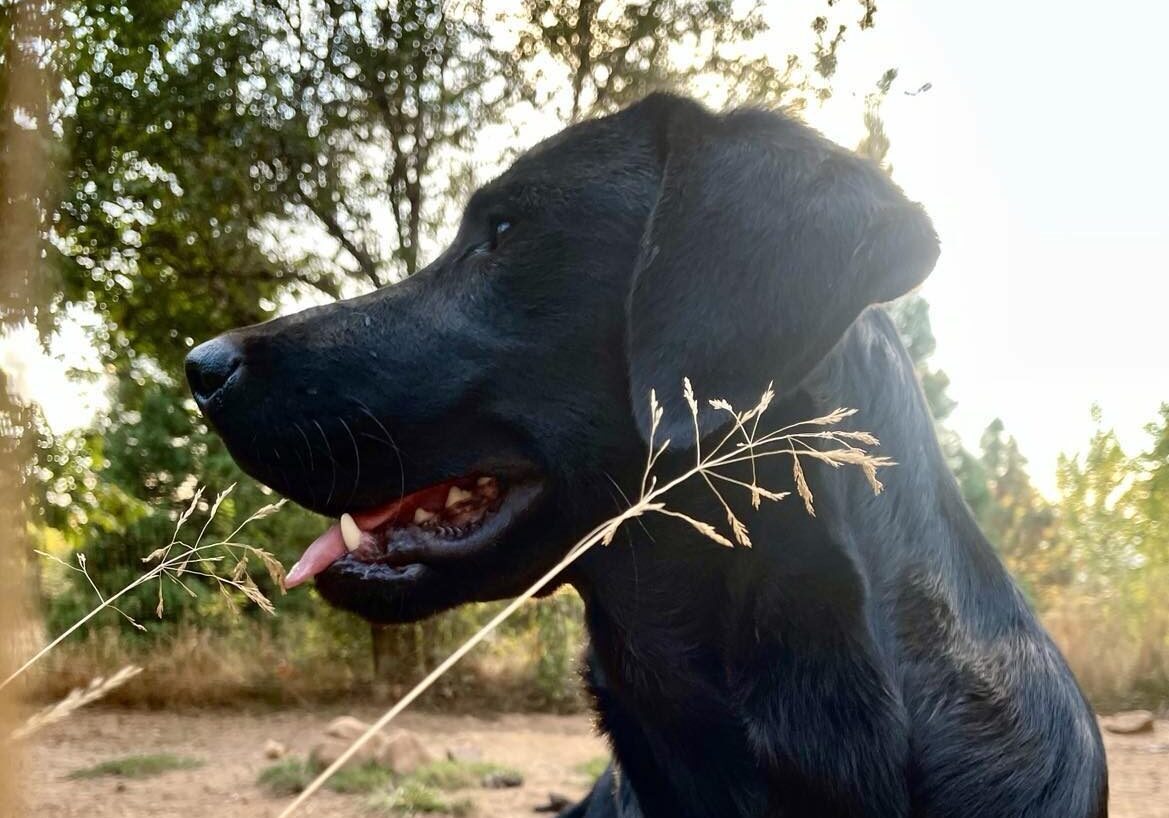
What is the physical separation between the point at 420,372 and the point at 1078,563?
7590 mm

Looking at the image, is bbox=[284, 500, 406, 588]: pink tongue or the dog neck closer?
the dog neck

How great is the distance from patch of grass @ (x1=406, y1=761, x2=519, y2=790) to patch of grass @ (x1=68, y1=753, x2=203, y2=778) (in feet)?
6.13

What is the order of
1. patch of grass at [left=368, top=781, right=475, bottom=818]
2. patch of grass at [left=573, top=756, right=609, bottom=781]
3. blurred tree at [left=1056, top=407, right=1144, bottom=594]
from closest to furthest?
patch of grass at [left=368, top=781, right=475, bottom=818], patch of grass at [left=573, top=756, right=609, bottom=781], blurred tree at [left=1056, top=407, right=1144, bottom=594]

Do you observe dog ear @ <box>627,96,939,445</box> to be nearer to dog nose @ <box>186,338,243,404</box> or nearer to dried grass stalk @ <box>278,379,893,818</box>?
dried grass stalk @ <box>278,379,893,818</box>

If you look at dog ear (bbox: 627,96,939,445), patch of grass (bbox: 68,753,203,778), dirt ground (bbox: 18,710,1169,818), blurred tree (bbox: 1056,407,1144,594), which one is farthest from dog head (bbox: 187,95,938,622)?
blurred tree (bbox: 1056,407,1144,594)

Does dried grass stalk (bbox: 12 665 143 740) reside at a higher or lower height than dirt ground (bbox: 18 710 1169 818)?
higher

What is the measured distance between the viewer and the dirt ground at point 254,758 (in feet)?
16.1

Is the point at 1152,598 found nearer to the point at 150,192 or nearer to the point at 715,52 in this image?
the point at 715,52

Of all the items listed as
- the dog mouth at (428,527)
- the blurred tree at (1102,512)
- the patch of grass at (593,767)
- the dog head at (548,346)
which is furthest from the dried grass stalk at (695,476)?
the blurred tree at (1102,512)

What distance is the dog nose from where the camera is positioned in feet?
5.81

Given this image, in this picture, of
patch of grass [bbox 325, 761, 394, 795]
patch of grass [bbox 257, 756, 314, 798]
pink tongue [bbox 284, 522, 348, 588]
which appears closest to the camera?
pink tongue [bbox 284, 522, 348, 588]

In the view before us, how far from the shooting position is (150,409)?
8.58m

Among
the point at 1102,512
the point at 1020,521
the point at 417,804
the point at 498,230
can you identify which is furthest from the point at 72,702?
the point at 1020,521

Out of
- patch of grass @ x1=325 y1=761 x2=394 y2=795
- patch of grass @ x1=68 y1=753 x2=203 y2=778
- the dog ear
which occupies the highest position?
the dog ear
